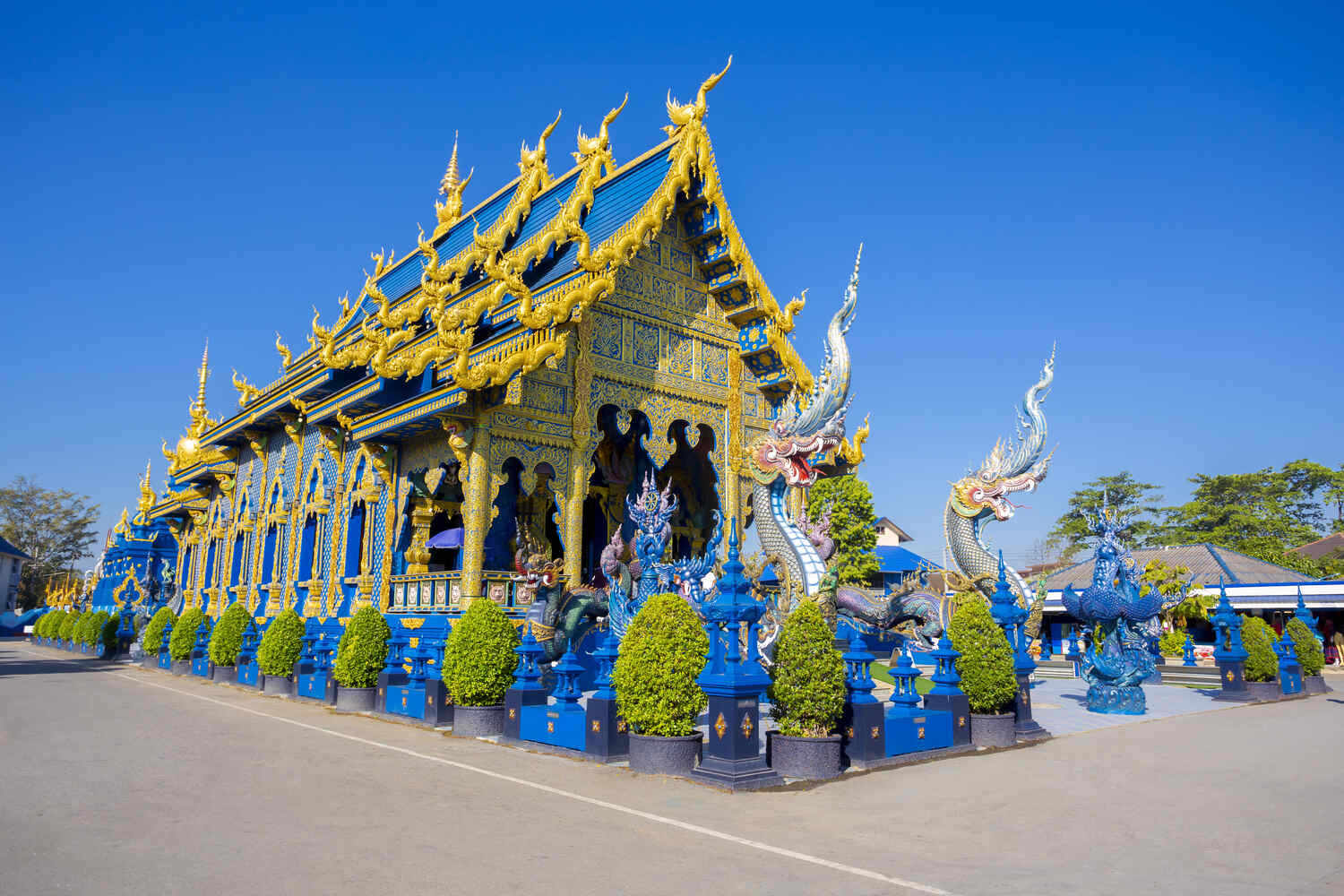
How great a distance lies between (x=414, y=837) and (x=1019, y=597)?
1178 centimetres

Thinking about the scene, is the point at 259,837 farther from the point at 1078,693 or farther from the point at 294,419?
the point at 294,419

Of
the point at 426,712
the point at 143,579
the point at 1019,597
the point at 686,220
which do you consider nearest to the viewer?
the point at 426,712

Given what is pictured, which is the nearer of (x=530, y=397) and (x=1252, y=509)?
(x=530, y=397)

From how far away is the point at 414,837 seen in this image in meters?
Result: 5.21

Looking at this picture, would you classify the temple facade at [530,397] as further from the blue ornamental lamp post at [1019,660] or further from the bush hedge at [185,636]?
the blue ornamental lamp post at [1019,660]

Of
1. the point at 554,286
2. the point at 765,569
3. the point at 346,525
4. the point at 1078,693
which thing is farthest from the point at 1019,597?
the point at 346,525

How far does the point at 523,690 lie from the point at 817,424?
7.79 meters

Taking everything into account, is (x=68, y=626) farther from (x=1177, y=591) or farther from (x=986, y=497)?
(x=1177, y=591)

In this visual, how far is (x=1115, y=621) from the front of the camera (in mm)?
13109

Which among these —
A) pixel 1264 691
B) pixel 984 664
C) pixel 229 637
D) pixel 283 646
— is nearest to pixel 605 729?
pixel 984 664

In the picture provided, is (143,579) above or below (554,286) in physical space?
below

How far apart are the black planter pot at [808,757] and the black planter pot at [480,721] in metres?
3.80

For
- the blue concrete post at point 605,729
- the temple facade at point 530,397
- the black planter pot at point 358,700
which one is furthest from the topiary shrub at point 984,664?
the black planter pot at point 358,700

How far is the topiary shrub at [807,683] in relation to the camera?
7609 millimetres
